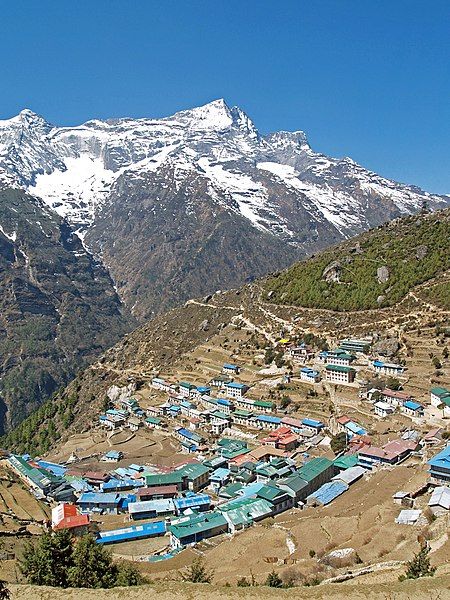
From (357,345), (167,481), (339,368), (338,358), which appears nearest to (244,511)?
(167,481)

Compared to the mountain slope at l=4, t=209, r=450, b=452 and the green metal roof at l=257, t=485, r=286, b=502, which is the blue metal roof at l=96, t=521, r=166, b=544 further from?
the mountain slope at l=4, t=209, r=450, b=452

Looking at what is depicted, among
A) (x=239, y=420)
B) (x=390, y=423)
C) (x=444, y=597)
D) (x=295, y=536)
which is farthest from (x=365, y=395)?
(x=444, y=597)

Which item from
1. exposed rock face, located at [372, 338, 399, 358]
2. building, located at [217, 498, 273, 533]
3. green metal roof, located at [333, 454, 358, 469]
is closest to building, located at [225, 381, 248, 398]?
exposed rock face, located at [372, 338, 399, 358]

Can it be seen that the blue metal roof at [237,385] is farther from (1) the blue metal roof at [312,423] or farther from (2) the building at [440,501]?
(2) the building at [440,501]

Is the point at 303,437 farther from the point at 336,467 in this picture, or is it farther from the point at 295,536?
the point at 295,536

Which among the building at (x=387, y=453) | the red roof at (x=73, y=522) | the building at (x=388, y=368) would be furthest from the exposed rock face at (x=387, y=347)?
the red roof at (x=73, y=522)

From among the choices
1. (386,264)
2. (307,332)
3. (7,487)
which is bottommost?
(7,487)
